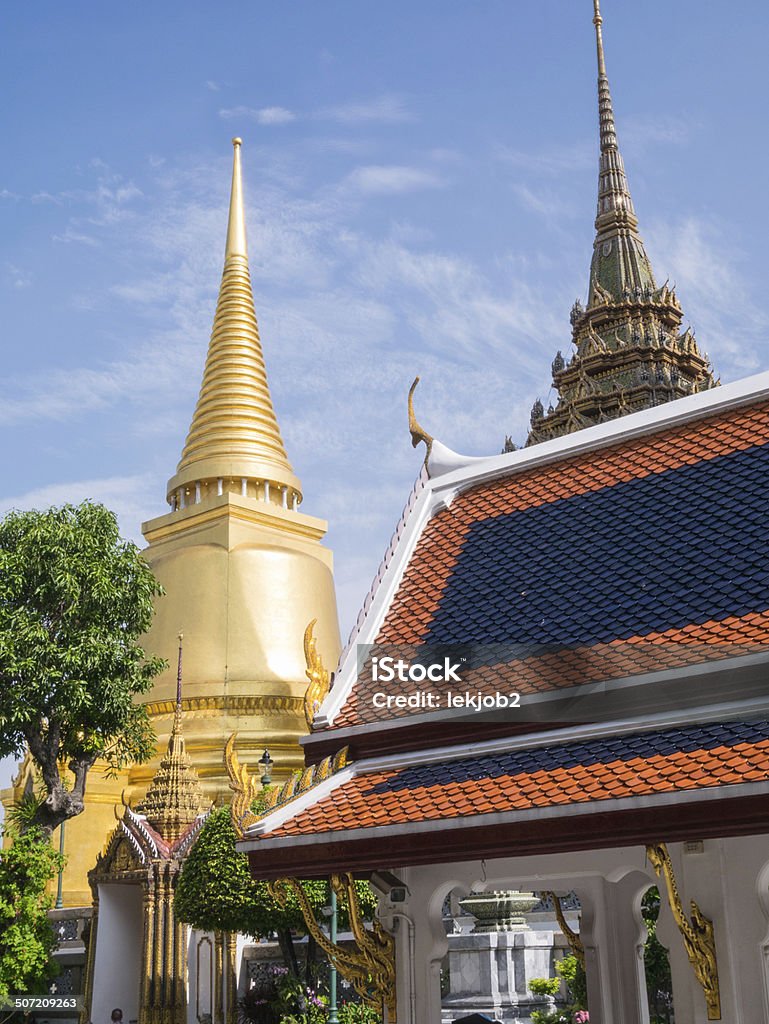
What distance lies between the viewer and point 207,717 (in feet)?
89.0

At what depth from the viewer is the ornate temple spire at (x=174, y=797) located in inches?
802

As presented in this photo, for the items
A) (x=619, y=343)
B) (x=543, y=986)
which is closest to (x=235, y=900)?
(x=543, y=986)

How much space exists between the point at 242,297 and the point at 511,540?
81.9 feet

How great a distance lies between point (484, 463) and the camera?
433 inches

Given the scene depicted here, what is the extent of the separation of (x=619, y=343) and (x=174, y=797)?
830 inches

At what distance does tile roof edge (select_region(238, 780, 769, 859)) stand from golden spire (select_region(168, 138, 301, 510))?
23.0 meters

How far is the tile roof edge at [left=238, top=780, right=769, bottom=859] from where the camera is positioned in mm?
6234

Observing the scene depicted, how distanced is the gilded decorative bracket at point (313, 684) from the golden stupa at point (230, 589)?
15802 millimetres

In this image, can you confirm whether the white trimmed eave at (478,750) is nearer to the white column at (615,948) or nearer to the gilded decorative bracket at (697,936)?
the gilded decorative bracket at (697,936)

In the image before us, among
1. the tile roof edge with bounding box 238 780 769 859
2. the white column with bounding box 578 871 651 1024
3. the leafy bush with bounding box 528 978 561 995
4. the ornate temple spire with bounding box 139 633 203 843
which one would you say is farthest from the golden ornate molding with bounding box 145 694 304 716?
the tile roof edge with bounding box 238 780 769 859

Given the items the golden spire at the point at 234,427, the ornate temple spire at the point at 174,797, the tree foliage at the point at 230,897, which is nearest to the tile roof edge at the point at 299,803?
the tree foliage at the point at 230,897

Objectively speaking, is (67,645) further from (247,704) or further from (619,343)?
(619,343)

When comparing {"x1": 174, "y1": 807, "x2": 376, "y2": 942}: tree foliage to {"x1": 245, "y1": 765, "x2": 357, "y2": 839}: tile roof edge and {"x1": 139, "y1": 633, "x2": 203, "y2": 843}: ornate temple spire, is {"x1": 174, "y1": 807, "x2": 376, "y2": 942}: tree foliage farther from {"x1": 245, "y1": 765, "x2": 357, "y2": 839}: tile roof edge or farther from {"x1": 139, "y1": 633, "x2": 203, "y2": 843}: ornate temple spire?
{"x1": 245, "y1": 765, "x2": 357, "y2": 839}: tile roof edge

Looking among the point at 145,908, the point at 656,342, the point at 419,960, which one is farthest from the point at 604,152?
the point at 419,960
